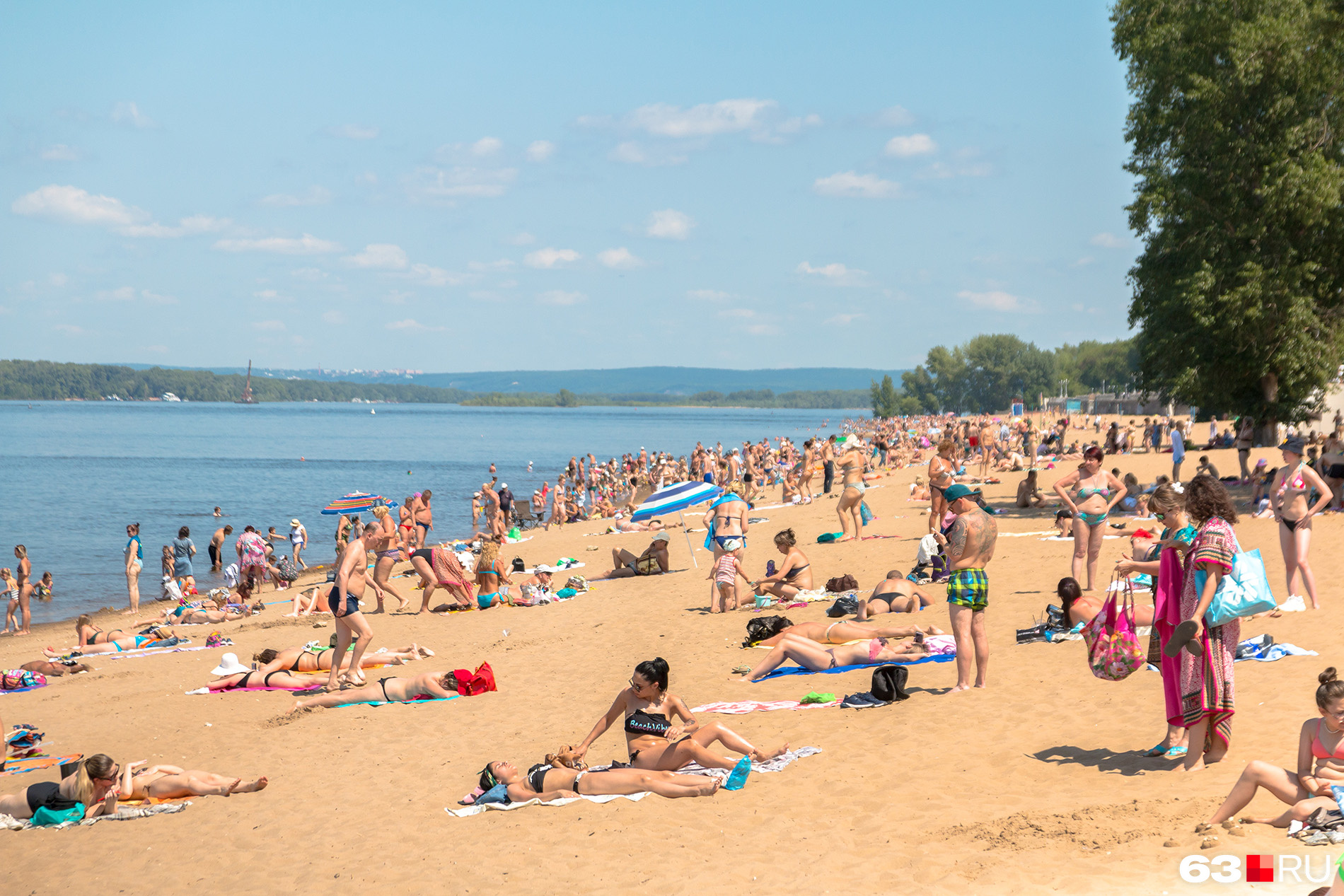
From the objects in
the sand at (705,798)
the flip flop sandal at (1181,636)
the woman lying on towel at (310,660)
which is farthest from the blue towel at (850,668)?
the woman lying on towel at (310,660)

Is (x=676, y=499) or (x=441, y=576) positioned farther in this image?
(x=441, y=576)

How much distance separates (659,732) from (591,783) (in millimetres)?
565

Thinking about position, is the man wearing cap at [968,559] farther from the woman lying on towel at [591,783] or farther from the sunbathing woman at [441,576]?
the sunbathing woman at [441,576]

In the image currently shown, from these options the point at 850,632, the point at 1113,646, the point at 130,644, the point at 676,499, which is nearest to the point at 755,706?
the point at 850,632

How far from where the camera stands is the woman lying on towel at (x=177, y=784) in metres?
7.31

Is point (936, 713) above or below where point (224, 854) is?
above

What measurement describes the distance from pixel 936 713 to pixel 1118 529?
8882 millimetres

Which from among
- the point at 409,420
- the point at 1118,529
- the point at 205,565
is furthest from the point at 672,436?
the point at 1118,529

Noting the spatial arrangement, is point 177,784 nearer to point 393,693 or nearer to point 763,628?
point 393,693

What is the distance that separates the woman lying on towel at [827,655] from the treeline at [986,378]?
12724 cm

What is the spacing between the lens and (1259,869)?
440 centimetres

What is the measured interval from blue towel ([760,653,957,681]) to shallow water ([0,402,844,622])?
51.7ft

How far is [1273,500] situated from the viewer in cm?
960

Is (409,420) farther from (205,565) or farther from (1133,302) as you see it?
(1133,302)
